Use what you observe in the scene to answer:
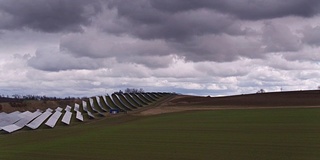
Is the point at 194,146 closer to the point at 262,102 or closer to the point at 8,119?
the point at 8,119

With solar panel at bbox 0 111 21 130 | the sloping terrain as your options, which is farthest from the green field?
the sloping terrain

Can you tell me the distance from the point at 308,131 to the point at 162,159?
19.3 m

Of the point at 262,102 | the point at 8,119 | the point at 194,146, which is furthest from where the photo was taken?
the point at 262,102

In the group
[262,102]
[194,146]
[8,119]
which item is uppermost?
[262,102]

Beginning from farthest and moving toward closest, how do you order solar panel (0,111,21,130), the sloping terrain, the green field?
the sloping terrain → solar panel (0,111,21,130) → the green field

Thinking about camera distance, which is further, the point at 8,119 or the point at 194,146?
the point at 8,119

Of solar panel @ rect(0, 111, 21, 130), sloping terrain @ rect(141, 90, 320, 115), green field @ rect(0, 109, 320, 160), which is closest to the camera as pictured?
green field @ rect(0, 109, 320, 160)

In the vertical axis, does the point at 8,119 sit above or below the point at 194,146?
above

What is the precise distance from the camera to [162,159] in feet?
89.4

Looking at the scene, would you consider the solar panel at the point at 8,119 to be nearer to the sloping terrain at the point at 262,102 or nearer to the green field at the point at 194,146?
the green field at the point at 194,146

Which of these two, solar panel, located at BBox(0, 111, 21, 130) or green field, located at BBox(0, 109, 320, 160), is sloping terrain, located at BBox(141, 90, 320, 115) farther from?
green field, located at BBox(0, 109, 320, 160)

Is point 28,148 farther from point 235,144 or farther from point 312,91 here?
point 312,91

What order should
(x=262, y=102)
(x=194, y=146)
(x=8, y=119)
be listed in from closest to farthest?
(x=194, y=146), (x=8, y=119), (x=262, y=102)

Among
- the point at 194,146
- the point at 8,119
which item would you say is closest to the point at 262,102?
the point at 8,119
